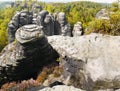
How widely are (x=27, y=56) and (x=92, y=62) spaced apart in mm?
7499

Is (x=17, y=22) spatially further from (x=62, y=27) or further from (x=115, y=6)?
(x=115, y=6)

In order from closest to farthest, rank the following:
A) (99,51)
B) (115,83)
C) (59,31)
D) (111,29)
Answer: (115,83) → (99,51) → (111,29) → (59,31)

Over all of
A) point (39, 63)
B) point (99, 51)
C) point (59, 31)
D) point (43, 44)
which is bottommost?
point (59, 31)

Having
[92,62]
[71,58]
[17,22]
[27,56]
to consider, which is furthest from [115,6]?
[17,22]

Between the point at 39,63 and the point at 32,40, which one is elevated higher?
the point at 32,40

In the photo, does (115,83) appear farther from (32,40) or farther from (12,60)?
(12,60)

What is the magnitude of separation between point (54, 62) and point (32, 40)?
2.27m

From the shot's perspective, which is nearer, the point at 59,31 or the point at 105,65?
the point at 105,65

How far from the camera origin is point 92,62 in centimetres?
1155

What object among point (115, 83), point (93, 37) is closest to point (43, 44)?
point (93, 37)

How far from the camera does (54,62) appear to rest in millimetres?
18812

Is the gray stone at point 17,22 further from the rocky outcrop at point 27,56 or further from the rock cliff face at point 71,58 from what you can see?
the rocky outcrop at point 27,56

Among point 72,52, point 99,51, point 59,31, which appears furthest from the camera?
point 59,31

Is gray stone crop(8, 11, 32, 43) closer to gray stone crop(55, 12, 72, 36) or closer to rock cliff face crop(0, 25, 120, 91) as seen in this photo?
gray stone crop(55, 12, 72, 36)
